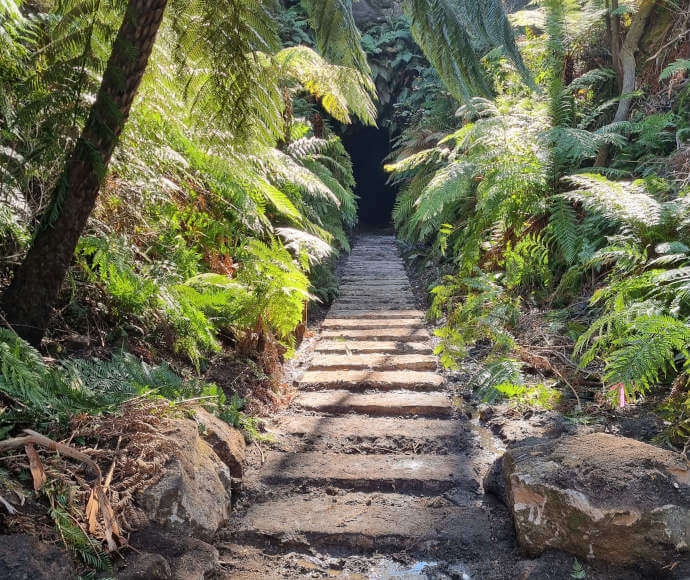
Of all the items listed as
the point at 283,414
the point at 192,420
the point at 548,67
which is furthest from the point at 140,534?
the point at 548,67

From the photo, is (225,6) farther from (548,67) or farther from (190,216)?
(548,67)

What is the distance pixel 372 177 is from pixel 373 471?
21186mm

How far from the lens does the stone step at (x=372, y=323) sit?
504 centimetres

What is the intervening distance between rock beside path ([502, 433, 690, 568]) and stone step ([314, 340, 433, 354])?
232cm

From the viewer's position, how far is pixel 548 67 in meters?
5.45

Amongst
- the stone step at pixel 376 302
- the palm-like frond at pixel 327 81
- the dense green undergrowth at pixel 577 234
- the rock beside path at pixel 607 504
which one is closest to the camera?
the rock beside path at pixel 607 504

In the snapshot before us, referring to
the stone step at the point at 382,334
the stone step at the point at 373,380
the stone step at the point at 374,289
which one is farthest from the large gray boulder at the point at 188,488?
the stone step at the point at 374,289

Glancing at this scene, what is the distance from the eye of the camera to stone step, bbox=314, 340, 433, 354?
4.20 metres

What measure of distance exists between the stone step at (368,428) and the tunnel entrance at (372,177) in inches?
653

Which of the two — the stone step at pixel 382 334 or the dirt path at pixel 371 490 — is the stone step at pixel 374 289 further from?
the dirt path at pixel 371 490

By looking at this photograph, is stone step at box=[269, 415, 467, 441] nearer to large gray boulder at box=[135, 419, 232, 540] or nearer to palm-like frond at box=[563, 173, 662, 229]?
large gray boulder at box=[135, 419, 232, 540]

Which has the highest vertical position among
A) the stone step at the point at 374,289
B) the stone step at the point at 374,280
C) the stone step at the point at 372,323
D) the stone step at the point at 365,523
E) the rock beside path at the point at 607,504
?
the rock beside path at the point at 607,504

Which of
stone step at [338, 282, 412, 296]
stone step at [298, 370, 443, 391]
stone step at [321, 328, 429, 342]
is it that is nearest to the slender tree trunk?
stone step at [321, 328, 429, 342]

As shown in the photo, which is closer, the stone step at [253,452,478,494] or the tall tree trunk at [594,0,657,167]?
the stone step at [253,452,478,494]
